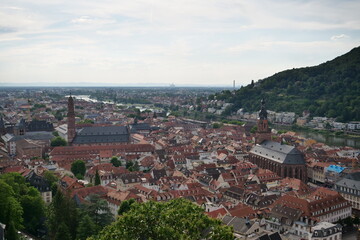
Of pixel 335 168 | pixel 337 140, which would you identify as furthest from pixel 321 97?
pixel 335 168

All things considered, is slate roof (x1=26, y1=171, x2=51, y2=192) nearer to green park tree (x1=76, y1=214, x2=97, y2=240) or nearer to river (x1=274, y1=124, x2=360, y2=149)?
green park tree (x1=76, y1=214, x2=97, y2=240)

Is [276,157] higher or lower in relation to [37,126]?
higher

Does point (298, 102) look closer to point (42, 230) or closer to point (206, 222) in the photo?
point (42, 230)

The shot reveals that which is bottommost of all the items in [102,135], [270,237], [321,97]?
[270,237]

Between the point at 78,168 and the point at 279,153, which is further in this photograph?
the point at 279,153

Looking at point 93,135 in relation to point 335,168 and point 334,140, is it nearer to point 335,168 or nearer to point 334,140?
point 335,168

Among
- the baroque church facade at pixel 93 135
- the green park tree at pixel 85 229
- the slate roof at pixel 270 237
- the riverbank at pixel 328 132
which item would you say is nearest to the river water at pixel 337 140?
Answer: the riverbank at pixel 328 132

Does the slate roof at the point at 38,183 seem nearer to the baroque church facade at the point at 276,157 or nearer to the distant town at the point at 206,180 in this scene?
the distant town at the point at 206,180
